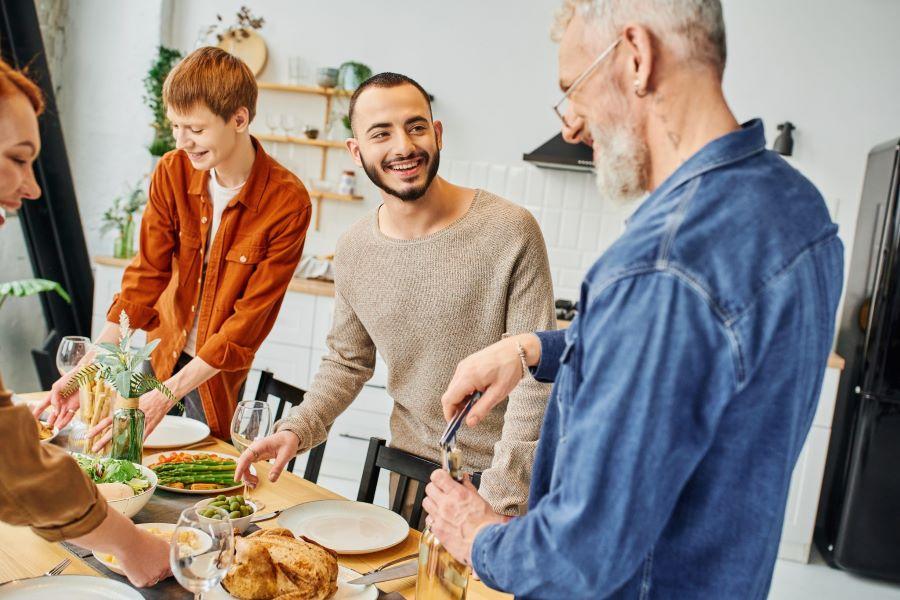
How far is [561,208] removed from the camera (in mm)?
4559

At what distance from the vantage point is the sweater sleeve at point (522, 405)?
1.59m

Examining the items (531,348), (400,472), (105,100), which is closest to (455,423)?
(531,348)

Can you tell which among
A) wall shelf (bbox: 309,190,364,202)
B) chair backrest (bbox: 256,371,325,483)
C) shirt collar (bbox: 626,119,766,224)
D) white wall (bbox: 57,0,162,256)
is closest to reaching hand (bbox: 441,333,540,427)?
shirt collar (bbox: 626,119,766,224)

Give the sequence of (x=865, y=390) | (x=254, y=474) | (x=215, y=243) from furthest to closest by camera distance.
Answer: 1. (x=865, y=390)
2. (x=215, y=243)
3. (x=254, y=474)

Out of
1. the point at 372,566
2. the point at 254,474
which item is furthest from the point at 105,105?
the point at 372,566

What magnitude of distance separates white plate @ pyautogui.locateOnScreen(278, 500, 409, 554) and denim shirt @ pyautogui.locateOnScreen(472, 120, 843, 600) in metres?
0.61

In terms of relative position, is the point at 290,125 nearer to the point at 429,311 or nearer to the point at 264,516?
the point at 429,311

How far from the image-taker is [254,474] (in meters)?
1.63

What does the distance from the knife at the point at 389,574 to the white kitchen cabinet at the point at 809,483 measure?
2.92 meters

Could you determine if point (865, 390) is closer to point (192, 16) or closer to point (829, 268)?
point (829, 268)

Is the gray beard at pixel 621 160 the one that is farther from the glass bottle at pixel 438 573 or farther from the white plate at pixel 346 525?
the white plate at pixel 346 525

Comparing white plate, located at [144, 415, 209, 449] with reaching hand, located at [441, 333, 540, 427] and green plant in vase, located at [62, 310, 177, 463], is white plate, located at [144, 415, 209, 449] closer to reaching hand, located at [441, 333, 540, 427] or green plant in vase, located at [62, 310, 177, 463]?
green plant in vase, located at [62, 310, 177, 463]

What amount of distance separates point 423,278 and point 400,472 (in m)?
0.47

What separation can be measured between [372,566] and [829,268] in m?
0.92
